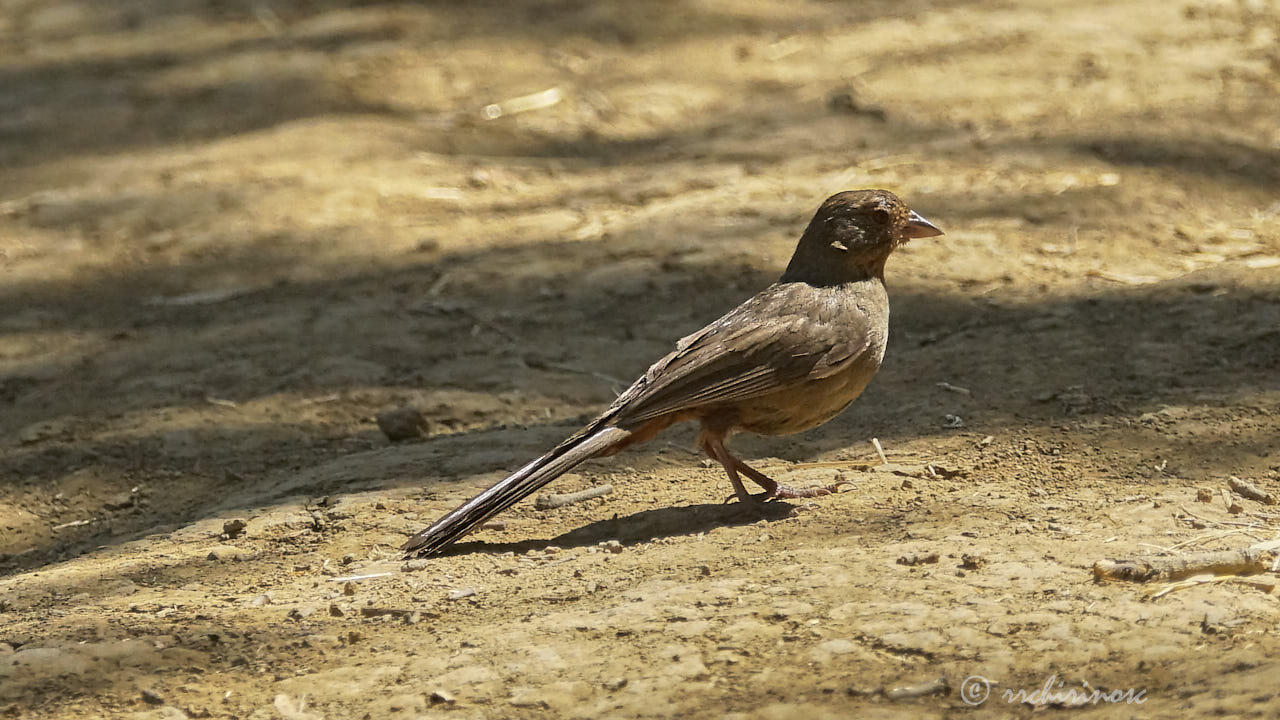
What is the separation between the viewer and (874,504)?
446cm

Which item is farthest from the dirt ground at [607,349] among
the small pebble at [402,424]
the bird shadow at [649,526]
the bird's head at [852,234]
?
the bird's head at [852,234]

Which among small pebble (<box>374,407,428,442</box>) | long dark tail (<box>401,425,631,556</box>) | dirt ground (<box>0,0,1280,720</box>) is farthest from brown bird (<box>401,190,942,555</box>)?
small pebble (<box>374,407,428,442</box>)

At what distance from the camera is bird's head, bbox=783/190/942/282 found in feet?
15.6

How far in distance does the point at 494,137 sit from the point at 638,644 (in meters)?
5.76

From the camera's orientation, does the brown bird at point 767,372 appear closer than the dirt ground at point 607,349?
No

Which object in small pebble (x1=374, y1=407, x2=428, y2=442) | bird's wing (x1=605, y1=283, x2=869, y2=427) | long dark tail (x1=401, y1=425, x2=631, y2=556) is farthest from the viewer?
small pebble (x1=374, y1=407, x2=428, y2=442)

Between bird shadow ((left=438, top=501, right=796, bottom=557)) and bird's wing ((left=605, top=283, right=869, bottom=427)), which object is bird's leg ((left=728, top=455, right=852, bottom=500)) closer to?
bird shadow ((left=438, top=501, right=796, bottom=557))

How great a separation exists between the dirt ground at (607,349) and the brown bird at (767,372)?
0.71ft

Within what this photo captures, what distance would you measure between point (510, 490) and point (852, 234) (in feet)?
4.92

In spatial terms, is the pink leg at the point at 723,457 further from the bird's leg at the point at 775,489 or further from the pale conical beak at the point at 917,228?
the pale conical beak at the point at 917,228

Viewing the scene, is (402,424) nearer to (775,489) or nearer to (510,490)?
(510,490)

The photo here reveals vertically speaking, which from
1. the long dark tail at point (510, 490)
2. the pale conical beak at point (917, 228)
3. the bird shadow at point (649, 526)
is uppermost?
the pale conical beak at point (917, 228)

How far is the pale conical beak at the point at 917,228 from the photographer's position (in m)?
4.88

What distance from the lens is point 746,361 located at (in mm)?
4461
